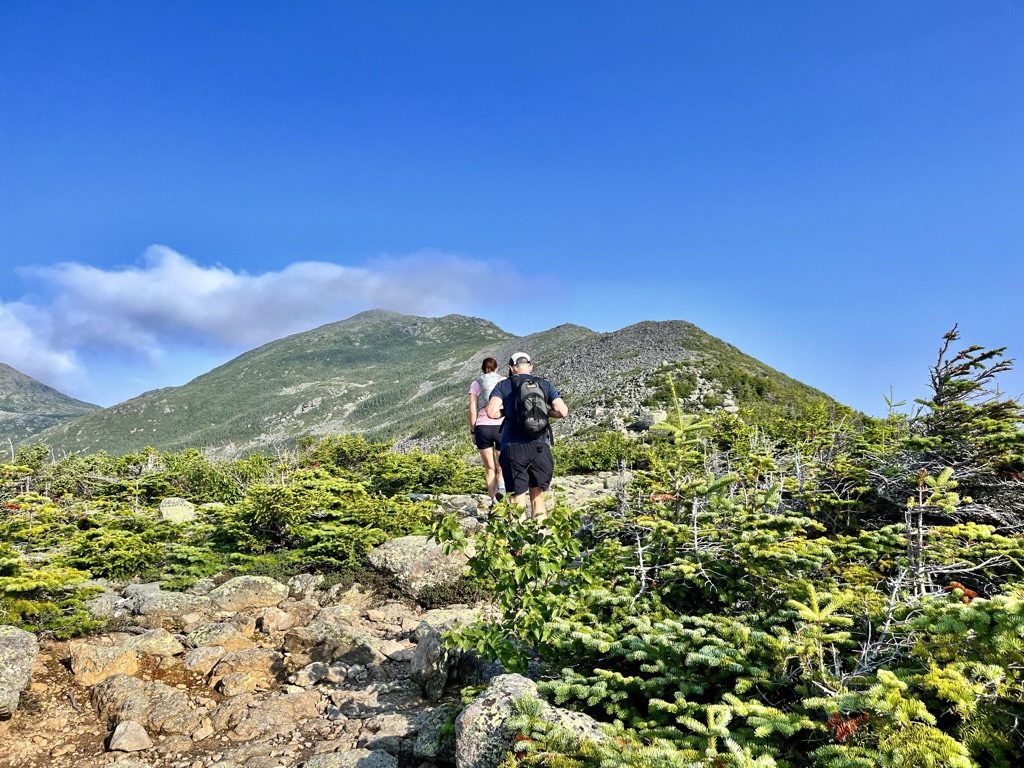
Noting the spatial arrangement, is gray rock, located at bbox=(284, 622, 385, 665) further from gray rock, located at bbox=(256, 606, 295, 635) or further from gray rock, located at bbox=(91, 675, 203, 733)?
gray rock, located at bbox=(91, 675, 203, 733)

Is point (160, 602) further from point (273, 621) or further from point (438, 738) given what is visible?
point (438, 738)

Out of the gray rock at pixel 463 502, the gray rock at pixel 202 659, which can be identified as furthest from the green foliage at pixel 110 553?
the gray rock at pixel 463 502

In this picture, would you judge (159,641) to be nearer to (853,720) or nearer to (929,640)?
(853,720)

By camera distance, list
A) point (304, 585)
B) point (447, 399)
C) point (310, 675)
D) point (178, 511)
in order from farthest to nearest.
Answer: point (447, 399)
point (178, 511)
point (304, 585)
point (310, 675)

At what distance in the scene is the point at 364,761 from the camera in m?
3.67

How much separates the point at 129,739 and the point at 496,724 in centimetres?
312

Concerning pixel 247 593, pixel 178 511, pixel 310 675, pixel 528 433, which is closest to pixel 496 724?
pixel 310 675

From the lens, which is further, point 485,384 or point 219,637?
point 485,384

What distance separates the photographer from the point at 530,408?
6.73 meters

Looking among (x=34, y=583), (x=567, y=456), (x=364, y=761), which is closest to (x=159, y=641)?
(x=34, y=583)

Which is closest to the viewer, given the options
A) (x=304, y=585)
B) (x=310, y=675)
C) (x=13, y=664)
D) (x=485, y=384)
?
(x=13, y=664)

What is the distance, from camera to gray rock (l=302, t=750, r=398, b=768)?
365 centimetres

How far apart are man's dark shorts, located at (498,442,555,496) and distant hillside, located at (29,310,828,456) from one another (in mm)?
22968

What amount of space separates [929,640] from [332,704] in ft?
14.4
